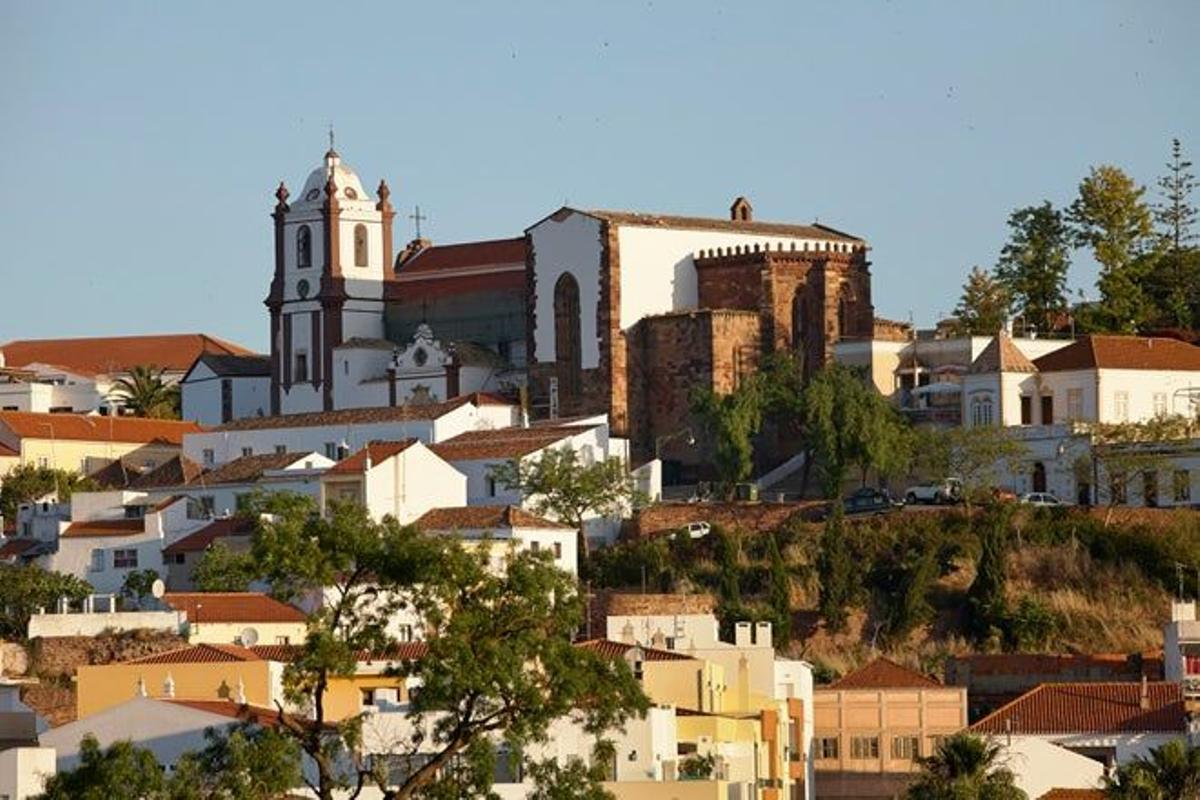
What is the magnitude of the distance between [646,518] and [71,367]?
4572cm

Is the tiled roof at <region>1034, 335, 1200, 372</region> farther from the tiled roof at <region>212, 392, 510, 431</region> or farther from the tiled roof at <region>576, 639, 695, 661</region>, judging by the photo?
the tiled roof at <region>576, 639, 695, 661</region>

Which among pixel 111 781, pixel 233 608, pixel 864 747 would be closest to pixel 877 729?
pixel 864 747

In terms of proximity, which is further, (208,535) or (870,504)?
(870,504)

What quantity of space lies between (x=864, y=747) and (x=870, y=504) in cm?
1639

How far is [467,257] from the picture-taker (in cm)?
12394

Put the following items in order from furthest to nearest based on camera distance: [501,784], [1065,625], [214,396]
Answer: [214,396] < [1065,625] < [501,784]

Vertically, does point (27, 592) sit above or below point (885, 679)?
above

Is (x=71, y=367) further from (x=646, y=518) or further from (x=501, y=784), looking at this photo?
(x=501, y=784)

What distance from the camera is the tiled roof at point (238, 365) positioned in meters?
124

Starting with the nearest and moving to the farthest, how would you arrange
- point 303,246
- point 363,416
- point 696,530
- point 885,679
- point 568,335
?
point 885,679, point 696,530, point 363,416, point 568,335, point 303,246

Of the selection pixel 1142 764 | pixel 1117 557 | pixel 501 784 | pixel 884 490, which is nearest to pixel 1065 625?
Answer: pixel 1117 557

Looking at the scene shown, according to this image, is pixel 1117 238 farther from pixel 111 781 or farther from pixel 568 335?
pixel 111 781

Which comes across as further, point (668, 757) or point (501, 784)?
point (668, 757)

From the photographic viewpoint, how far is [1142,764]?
67.5 m
